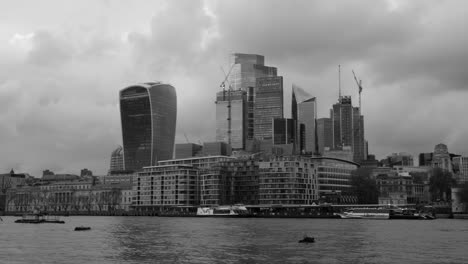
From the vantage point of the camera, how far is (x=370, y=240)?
A: 107812 mm

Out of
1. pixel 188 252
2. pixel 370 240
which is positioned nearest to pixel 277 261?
pixel 188 252

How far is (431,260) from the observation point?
257 ft

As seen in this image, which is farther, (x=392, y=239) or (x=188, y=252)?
(x=392, y=239)

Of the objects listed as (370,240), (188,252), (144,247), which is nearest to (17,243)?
(144,247)

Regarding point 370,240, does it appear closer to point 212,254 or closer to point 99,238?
point 212,254

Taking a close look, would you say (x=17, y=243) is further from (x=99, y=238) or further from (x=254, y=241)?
(x=254, y=241)

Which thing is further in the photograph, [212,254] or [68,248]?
[68,248]

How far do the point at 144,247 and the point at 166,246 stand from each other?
3673mm

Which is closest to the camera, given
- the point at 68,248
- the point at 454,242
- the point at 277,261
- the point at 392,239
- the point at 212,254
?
the point at 277,261

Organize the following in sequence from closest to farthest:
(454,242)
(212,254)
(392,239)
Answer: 1. (212,254)
2. (454,242)
3. (392,239)

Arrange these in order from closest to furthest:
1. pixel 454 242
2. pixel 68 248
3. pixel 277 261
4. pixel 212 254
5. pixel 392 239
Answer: pixel 277 261 → pixel 212 254 → pixel 68 248 → pixel 454 242 → pixel 392 239

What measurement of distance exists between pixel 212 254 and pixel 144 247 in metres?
15.2

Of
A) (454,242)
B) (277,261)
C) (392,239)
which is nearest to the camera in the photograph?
(277,261)

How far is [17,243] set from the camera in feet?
349
